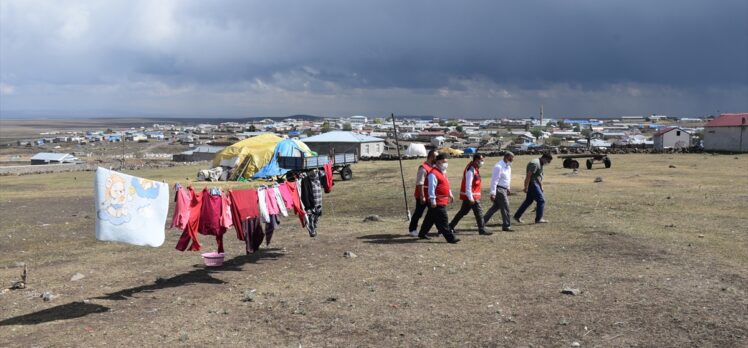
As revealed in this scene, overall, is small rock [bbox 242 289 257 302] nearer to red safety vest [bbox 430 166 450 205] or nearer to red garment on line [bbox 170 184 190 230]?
red garment on line [bbox 170 184 190 230]

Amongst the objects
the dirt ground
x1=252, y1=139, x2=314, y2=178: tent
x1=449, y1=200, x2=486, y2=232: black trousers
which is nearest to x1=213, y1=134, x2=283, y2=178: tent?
x1=252, y1=139, x2=314, y2=178: tent

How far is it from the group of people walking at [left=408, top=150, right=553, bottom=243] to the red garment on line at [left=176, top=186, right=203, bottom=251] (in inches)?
180

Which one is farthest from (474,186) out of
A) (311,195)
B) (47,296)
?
(47,296)

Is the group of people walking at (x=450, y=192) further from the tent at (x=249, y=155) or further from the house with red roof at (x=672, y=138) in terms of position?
the house with red roof at (x=672, y=138)

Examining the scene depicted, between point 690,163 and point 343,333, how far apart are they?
33.4m

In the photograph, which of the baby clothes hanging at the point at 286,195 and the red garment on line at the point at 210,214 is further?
the baby clothes hanging at the point at 286,195

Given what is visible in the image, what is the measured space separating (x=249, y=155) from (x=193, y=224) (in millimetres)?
25583

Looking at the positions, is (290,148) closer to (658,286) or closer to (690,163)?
(690,163)

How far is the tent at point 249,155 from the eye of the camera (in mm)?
34219

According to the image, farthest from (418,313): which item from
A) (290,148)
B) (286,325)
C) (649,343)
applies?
(290,148)

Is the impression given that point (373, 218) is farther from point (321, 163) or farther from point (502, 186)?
point (321, 163)

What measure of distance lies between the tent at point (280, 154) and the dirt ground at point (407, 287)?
17.7 m

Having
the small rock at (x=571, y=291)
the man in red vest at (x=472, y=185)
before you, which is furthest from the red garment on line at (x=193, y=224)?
the small rock at (x=571, y=291)

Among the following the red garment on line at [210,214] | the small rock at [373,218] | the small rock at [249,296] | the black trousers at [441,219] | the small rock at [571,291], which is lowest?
the small rock at [373,218]
